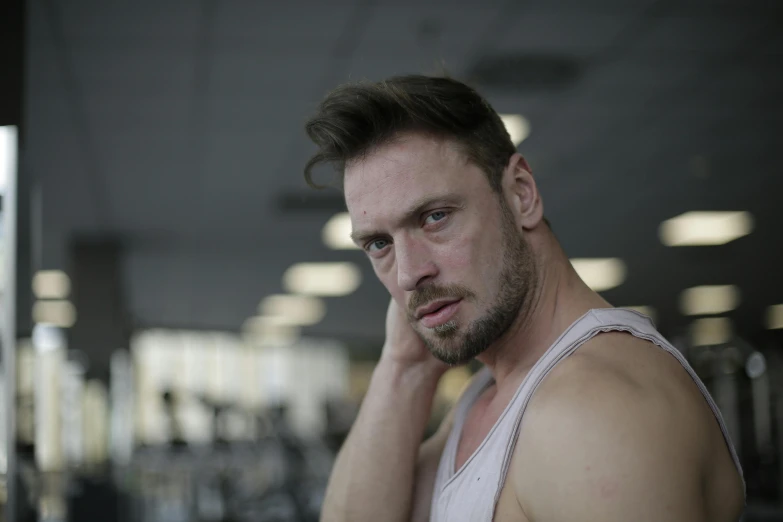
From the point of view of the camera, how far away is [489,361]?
118cm

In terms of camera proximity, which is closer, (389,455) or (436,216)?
(436,216)

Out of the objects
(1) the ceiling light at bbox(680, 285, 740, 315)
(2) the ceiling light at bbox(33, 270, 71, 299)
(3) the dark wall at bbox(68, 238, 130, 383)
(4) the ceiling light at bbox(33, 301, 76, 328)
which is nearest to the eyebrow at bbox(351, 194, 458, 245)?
(3) the dark wall at bbox(68, 238, 130, 383)

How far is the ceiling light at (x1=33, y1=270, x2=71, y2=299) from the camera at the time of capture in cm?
861

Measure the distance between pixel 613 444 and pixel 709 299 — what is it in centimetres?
988

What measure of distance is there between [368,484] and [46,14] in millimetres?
2764

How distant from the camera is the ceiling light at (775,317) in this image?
10.1 meters

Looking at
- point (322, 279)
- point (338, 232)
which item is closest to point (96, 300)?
point (322, 279)

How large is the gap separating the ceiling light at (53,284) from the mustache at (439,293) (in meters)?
8.07

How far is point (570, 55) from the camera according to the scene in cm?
384

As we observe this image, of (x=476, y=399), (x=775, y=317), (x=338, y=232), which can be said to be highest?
(x=338, y=232)

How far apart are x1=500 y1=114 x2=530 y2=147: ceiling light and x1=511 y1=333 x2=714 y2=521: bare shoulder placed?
3.66 meters

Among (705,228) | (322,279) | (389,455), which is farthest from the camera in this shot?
(322,279)

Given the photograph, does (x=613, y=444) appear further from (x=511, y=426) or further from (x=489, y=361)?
(x=489, y=361)

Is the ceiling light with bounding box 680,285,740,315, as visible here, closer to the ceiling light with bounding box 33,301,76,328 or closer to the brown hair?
the ceiling light with bounding box 33,301,76,328
